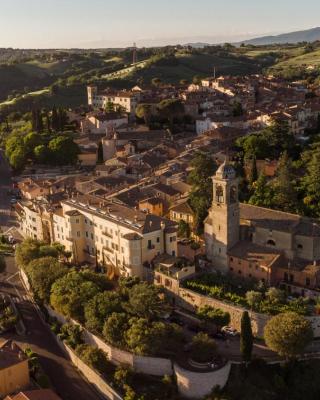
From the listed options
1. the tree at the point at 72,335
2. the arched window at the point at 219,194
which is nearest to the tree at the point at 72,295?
the tree at the point at 72,335

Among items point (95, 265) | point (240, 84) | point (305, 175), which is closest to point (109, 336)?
point (95, 265)

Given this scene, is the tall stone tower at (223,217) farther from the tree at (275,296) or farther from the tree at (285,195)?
the tree at (285,195)

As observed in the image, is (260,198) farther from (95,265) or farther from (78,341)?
(78,341)

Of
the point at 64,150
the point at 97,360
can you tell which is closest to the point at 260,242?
the point at 97,360

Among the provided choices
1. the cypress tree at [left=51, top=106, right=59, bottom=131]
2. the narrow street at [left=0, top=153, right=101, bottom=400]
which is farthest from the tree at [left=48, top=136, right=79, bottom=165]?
the narrow street at [left=0, top=153, right=101, bottom=400]

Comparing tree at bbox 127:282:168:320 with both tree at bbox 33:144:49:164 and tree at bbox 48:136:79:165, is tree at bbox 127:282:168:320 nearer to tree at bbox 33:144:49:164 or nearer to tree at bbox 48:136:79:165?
tree at bbox 48:136:79:165

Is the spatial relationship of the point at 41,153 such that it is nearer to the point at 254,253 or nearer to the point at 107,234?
the point at 107,234
